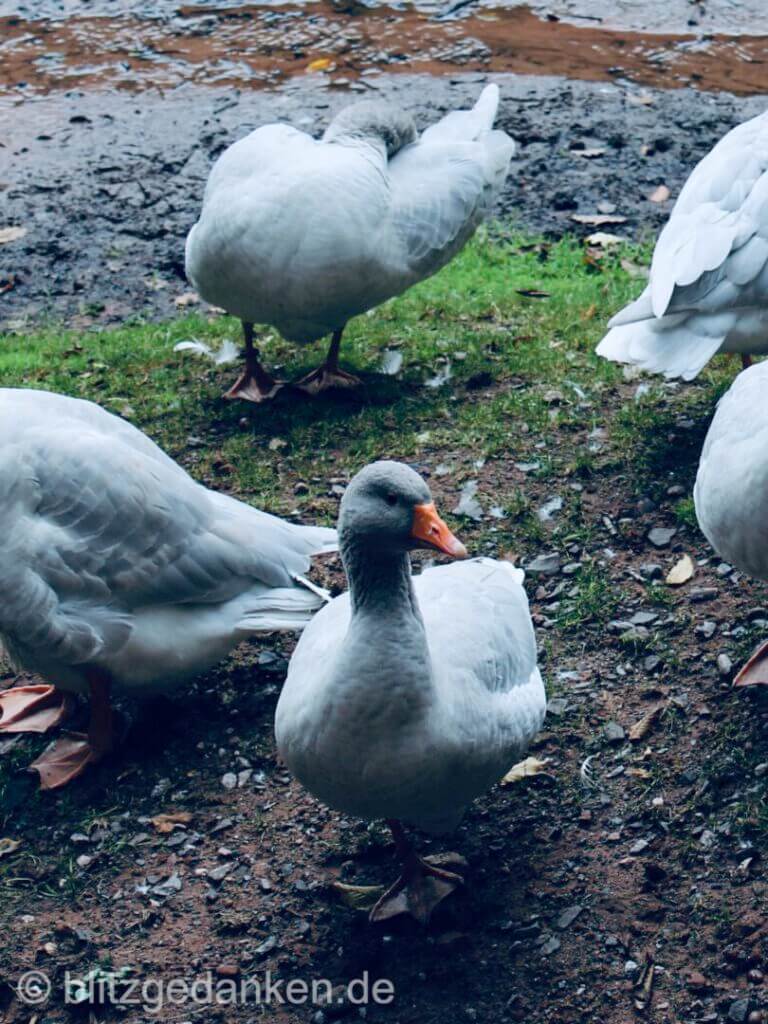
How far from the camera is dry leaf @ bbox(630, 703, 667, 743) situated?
3945mm

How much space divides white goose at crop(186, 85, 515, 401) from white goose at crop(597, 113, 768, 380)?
1221mm

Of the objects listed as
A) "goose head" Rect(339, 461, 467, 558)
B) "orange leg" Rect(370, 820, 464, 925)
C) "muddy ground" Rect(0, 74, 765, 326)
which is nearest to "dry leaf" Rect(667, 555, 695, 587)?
"orange leg" Rect(370, 820, 464, 925)

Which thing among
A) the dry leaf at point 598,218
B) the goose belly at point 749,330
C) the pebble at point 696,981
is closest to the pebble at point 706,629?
the goose belly at point 749,330

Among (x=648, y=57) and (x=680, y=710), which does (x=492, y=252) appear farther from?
(x=680, y=710)

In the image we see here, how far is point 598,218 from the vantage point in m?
7.49

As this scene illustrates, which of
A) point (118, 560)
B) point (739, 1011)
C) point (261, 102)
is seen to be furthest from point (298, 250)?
point (261, 102)

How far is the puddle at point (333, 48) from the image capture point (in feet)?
30.7

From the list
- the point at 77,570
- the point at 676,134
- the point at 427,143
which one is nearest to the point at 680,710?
the point at 77,570

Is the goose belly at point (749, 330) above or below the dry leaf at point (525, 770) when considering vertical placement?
above

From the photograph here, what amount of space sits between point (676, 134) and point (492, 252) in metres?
1.84

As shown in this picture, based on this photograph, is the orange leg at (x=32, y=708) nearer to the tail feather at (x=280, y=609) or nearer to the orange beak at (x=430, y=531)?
the tail feather at (x=280, y=609)

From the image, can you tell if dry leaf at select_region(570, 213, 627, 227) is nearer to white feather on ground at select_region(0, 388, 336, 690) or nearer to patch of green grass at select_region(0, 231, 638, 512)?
patch of green grass at select_region(0, 231, 638, 512)

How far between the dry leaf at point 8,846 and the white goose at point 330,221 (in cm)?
263

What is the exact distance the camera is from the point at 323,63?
31.9ft
